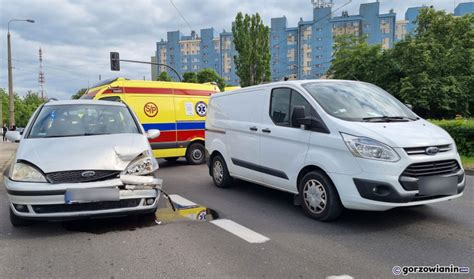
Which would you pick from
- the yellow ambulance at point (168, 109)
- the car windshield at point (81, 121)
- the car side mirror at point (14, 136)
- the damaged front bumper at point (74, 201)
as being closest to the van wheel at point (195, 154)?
the yellow ambulance at point (168, 109)

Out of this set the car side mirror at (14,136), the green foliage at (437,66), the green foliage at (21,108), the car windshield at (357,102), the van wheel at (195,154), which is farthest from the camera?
the green foliage at (21,108)

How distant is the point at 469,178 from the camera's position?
26.0 ft

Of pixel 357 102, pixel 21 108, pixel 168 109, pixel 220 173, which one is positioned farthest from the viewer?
pixel 21 108

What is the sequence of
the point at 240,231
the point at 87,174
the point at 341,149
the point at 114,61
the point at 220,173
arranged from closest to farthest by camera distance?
the point at 87,174
the point at 341,149
the point at 240,231
the point at 220,173
the point at 114,61

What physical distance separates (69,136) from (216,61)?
330 feet

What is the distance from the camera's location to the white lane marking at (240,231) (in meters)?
4.21

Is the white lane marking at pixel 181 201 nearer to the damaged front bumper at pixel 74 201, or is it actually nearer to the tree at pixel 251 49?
the damaged front bumper at pixel 74 201

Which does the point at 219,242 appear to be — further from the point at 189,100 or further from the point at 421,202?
the point at 189,100

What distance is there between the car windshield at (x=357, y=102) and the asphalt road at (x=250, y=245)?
1370mm

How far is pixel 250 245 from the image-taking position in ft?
13.2

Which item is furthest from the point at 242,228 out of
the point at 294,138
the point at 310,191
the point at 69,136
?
the point at 69,136

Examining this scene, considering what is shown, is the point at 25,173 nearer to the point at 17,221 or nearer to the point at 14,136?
the point at 17,221

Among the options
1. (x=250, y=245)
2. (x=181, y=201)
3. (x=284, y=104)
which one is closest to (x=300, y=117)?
(x=284, y=104)

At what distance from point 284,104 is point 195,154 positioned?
19.3ft
